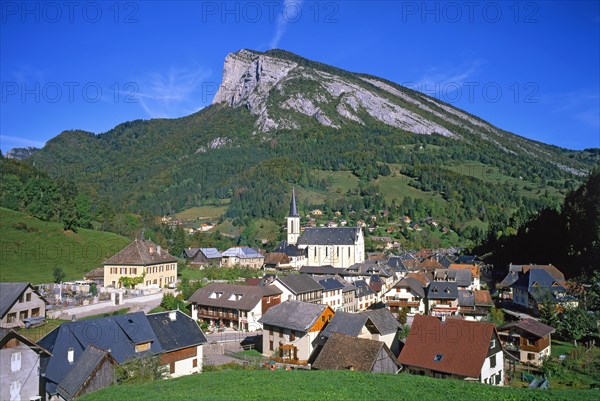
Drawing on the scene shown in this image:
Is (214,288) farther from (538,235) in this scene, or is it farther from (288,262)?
(538,235)

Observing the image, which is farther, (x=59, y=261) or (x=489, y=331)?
(x=59, y=261)

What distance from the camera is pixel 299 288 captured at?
159 feet

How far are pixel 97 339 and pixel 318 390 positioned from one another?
41.5 ft

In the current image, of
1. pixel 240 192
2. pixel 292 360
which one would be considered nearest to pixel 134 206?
pixel 240 192

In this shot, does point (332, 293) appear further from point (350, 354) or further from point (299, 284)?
point (350, 354)

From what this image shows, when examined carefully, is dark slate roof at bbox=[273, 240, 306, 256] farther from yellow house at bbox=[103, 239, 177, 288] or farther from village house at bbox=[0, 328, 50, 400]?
village house at bbox=[0, 328, 50, 400]

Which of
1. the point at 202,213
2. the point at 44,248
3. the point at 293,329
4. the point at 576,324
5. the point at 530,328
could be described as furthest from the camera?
the point at 202,213

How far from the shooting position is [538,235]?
73000 mm

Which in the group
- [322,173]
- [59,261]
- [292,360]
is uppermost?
[322,173]

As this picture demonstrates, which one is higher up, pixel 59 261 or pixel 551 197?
pixel 551 197

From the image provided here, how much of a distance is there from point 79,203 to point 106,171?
125 m

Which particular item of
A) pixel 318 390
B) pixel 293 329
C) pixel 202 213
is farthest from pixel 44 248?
pixel 202 213

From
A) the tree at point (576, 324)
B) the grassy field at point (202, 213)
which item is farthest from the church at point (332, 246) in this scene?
the tree at point (576, 324)

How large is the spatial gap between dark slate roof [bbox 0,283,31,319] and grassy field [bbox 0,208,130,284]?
15858 mm
